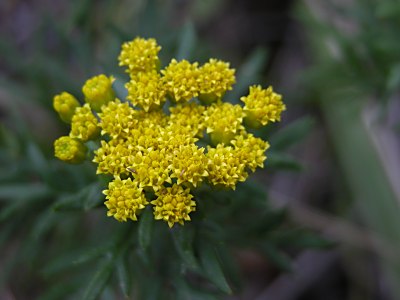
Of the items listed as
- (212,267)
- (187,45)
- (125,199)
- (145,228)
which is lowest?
(212,267)

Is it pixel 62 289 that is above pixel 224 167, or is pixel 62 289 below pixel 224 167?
above

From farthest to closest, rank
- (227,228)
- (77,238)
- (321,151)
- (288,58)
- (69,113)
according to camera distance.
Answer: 1. (288,58)
2. (321,151)
3. (77,238)
4. (227,228)
5. (69,113)

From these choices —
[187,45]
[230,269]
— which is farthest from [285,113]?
[230,269]

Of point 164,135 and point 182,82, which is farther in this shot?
point 182,82

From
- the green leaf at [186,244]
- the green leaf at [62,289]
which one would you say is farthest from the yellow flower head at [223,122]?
the green leaf at [62,289]

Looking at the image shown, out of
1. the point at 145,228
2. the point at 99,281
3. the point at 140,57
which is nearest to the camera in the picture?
the point at 145,228

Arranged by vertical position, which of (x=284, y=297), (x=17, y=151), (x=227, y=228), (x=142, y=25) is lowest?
(x=284, y=297)

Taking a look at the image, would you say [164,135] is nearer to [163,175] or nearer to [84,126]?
[163,175]

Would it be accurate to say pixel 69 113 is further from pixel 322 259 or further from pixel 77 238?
pixel 322 259

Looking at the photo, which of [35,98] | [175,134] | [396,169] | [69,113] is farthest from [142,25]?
[396,169]
